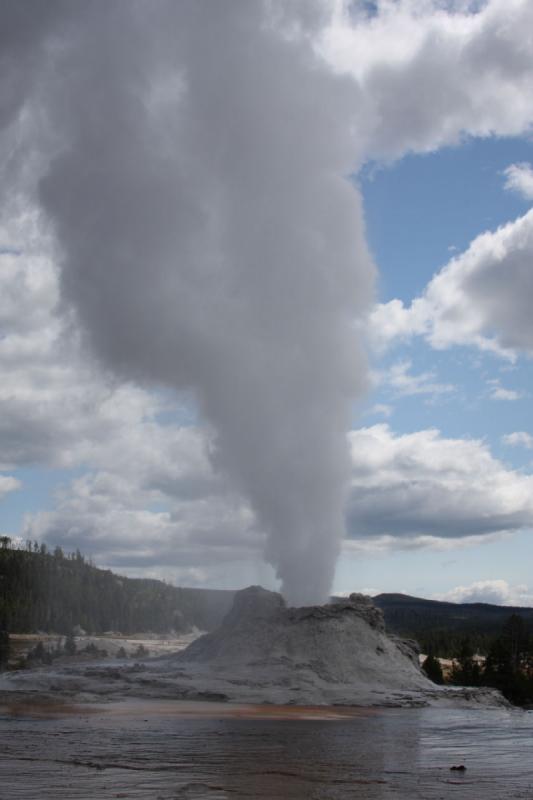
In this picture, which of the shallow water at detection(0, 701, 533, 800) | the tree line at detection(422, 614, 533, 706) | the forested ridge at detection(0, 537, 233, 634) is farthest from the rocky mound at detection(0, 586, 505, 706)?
the forested ridge at detection(0, 537, 233, 634)

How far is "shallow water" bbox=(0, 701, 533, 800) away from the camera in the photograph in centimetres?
1422

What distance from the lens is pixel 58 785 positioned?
13.9 meters

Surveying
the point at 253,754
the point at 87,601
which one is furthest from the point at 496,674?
the point at 87,601

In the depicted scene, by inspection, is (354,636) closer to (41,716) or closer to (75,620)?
(41,716)

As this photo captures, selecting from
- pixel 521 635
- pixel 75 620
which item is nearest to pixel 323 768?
pixel 521 635

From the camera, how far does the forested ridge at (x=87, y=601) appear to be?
10431 cm

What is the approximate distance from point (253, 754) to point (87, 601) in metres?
99.6

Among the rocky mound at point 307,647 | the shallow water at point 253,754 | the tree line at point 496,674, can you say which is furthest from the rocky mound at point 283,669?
the tree line at point 496,674

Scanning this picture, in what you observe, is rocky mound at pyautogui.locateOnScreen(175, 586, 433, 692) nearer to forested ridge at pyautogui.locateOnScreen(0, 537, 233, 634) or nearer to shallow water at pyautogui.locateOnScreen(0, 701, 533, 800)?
shallow water at pyautogui.locateOnScreen(0, 701, 533, 800)

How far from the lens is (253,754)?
62.2 ft

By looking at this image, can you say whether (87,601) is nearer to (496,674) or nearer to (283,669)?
(496,674)

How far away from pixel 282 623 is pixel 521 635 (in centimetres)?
3320

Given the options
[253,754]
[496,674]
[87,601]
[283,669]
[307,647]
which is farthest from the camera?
[87,601]

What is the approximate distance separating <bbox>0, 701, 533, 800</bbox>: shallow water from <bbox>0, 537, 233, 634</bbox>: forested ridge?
7285cm
